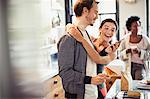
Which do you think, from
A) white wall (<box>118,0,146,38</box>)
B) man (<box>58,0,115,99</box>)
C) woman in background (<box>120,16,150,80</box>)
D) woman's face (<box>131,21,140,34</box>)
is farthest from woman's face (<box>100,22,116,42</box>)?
white wall (<box>118,0,146,38</box>)

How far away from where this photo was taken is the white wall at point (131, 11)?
14.3 ft

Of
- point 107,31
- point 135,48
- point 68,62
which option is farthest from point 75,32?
point 135,48

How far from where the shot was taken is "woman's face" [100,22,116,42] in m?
1.66

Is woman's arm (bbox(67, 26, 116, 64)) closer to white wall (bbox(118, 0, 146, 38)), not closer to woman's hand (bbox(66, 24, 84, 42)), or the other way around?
woman's hand (bbox(66, 24, 84, 42))

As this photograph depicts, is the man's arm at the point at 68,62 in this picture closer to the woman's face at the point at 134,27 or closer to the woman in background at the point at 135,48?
the woman in background at the point at 135,48

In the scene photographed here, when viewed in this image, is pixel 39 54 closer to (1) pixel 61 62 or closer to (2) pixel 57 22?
(1) pixel 61 62

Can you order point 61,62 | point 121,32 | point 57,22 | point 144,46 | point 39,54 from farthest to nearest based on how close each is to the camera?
point 121,32
point 57,22
point 144,46
point 61,62
point 39,54

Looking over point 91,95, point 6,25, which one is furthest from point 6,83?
point 91,95

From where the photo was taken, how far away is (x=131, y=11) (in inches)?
173

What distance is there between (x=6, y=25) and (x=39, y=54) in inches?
6.2

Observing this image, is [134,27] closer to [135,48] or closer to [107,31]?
[135,48]

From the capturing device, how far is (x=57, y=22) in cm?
353

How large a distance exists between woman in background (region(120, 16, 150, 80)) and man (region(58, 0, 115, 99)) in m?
1.10

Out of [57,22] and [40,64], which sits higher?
[57,22]
